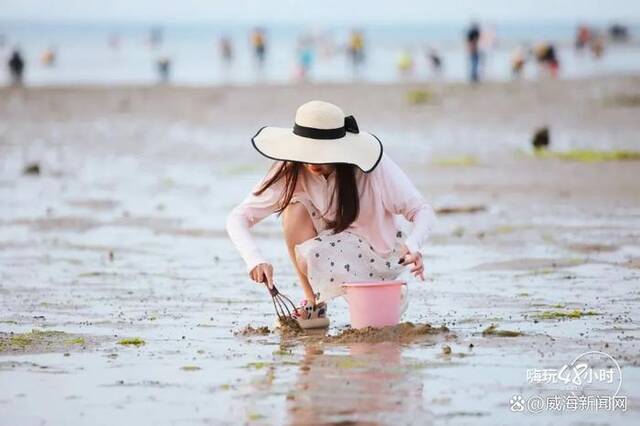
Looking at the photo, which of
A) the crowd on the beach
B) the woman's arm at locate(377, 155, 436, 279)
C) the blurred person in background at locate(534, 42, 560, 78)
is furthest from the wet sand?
the blurred person in background at locate(534, 42, 560, 78)

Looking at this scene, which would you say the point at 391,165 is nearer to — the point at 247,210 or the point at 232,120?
the point at 247,210

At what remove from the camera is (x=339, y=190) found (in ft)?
20.1

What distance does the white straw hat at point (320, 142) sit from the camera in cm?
589

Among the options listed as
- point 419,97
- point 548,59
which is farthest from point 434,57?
point 419,97

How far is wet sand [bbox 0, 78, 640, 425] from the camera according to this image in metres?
4.90

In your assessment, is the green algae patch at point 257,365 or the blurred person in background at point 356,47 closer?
the green algae patch at point 257,365

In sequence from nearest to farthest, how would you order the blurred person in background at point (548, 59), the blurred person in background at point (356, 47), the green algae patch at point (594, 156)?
the green algae patch at point (594, 156), the blurred person in background at point (548, 59), the blurred person in background at point (356, 47)

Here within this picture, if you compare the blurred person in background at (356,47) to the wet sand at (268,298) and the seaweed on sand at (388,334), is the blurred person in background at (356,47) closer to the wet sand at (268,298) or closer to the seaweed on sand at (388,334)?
the wet sand at (268,298)

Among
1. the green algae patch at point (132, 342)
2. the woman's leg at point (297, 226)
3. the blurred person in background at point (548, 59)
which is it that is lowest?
the green algae patch at point (132, 342)

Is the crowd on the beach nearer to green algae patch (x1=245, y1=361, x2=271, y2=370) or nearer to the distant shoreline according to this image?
the distant shoreline

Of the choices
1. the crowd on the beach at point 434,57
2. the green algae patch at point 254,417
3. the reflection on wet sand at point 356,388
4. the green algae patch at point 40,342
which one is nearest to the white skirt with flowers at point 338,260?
the reflection on wet sand at point 356,388

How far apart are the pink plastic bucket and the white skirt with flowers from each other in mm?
160

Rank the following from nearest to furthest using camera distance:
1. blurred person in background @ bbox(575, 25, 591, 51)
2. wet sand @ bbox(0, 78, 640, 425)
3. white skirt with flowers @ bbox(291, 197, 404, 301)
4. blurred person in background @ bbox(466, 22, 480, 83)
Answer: wet sand @ bbox(0, 78, 640, 425) < white skirt with flowers @ bbox(291, 197, 404, 301) < blurred person in background @ bbox(466, 22, 480, 83) < blurred person in background @ bbox(575, 25, 591, 51)

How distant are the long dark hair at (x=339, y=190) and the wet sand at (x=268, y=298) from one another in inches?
20.7
